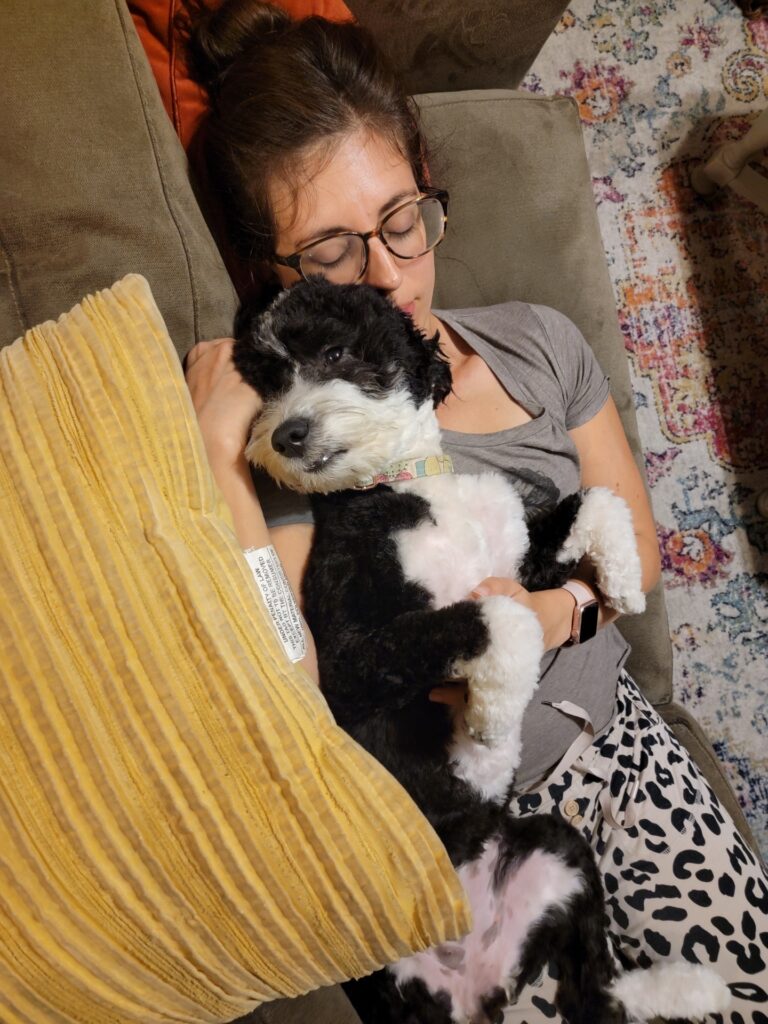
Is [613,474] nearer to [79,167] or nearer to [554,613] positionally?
[554,613]

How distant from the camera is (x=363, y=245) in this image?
1091mm

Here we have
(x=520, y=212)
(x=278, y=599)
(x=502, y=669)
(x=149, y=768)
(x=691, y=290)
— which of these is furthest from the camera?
(x=691, y=290)

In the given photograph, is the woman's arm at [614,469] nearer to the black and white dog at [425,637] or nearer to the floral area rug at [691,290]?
the black and white dog at [425,637]

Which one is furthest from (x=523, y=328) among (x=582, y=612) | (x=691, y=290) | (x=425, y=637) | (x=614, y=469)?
(x=691, y=290)

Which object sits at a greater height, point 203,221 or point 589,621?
point 203,221

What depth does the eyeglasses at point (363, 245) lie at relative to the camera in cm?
108

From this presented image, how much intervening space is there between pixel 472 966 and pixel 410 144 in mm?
1418

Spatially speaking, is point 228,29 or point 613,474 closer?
point 228,29

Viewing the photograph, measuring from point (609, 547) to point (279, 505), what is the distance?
596 millimetres

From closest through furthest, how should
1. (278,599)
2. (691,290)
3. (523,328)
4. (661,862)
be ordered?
(278,599) → (661,862) → (523,328) → (691,290)

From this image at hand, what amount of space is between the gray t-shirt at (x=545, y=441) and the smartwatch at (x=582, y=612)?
0.05 m

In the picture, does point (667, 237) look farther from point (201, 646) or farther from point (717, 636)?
point (201, 646)

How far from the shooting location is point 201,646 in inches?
27.8

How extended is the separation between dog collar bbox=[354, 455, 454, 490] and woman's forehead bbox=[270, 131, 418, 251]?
0.39 m
